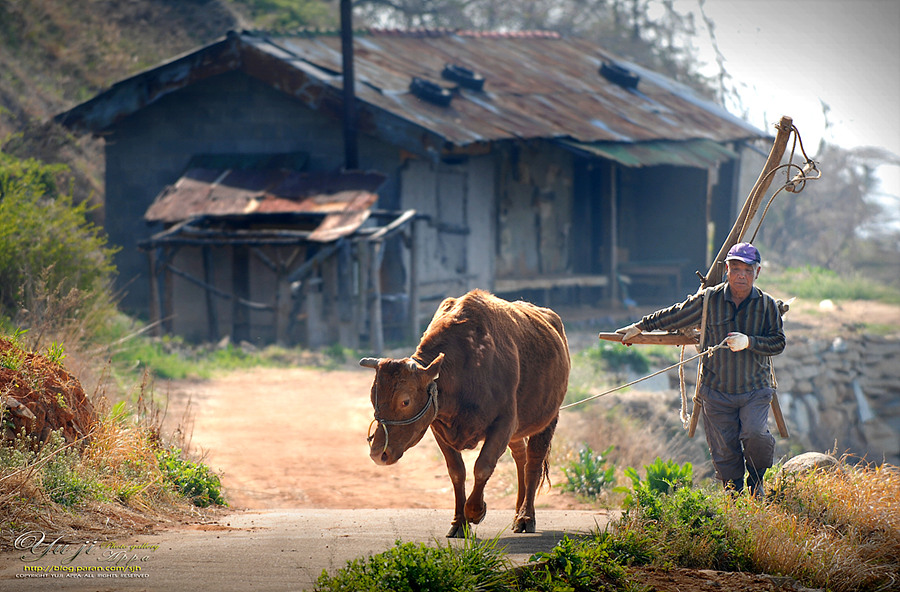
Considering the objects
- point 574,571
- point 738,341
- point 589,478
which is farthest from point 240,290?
point 574,571

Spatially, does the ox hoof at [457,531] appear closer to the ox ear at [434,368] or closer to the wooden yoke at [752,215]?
the ox ear at [434,368]

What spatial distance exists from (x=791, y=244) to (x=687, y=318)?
3321 centimetres

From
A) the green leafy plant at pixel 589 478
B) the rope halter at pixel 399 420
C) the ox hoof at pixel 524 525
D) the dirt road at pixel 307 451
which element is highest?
the rope halter at pixel 399 420

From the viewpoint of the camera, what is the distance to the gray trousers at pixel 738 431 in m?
6.87

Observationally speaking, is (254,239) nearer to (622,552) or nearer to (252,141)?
(252,141)

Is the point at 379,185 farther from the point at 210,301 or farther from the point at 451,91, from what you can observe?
the point at 210,301

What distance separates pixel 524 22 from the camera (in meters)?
43.4

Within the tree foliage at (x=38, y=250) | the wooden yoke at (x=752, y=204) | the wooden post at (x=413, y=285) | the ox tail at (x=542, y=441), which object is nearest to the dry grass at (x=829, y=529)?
the ox tail at (x=542, y=441)

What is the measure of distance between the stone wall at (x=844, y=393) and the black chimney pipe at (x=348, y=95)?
291 inches

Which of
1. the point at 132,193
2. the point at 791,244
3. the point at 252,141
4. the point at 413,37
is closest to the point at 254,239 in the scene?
the point at 252,141

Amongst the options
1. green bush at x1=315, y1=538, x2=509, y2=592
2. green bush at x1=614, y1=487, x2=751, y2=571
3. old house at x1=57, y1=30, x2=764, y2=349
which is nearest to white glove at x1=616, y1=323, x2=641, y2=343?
green bush at x1=614, y1=487, x2=751, y2=571

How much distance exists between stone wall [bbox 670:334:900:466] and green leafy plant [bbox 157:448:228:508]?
11.7m

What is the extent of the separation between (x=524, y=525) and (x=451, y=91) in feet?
47.8

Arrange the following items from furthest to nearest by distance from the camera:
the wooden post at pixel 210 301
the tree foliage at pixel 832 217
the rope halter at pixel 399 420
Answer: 1. the tree foliage at pixel 832 217
2. the wooden post at pixel 210 301
3. the rope halter at pixel 399 420
